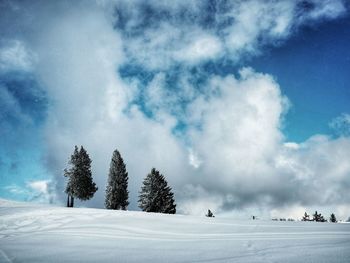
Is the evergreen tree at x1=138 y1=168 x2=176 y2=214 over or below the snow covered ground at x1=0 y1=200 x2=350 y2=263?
over

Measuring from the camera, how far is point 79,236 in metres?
9.02

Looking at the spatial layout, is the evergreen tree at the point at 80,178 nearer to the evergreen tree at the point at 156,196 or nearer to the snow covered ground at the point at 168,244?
the evergreen tree at the point at 156,196

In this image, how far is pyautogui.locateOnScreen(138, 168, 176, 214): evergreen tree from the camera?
133 feet

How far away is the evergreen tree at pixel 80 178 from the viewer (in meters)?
41.8

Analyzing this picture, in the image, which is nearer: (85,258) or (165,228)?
(85,258)

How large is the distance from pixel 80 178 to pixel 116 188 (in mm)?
6003

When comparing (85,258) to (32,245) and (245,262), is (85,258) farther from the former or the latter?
(245,262)

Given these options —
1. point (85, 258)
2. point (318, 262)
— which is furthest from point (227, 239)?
point (85, 258)

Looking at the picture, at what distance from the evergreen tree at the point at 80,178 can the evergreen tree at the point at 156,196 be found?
28.9ft

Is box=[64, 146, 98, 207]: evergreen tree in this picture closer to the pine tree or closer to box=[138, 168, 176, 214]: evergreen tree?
the pine tree

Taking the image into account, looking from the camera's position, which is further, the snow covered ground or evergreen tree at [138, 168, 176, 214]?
evergreen tree at [138, 168, 176, 214]

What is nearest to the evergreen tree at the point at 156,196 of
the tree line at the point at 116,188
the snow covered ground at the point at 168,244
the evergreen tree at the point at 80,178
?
the tree line at the point at 116,188

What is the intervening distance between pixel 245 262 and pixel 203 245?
2.24 metres

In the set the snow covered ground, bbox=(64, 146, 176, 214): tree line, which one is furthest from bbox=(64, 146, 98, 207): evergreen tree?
the snow covered ground
